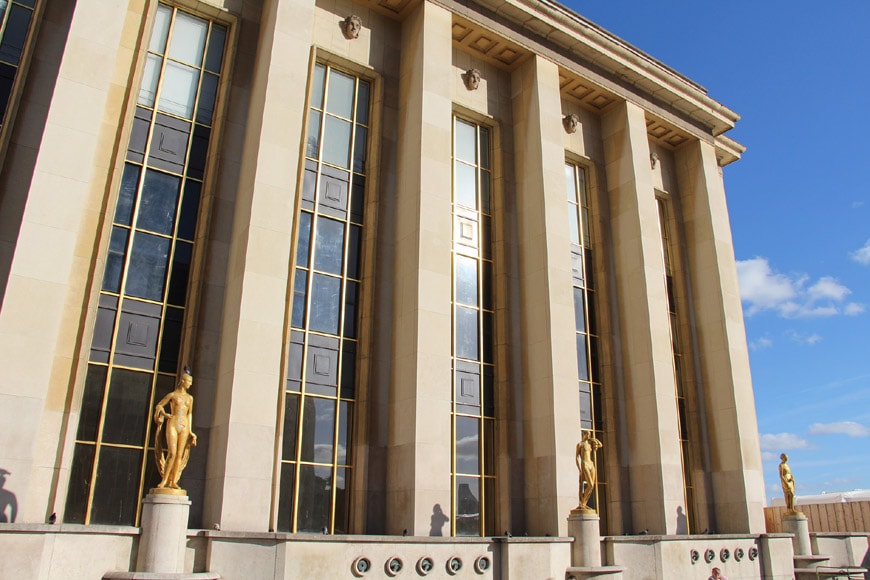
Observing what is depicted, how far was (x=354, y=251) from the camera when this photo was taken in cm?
2217

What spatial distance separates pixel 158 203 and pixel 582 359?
15879mm

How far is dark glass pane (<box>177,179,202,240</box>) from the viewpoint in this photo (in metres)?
19.5

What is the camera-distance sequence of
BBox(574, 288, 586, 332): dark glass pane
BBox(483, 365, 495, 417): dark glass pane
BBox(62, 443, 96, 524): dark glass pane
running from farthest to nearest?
BBox(574, 288, 586, 332): dark glass pane, BBox(483, 365, 495, 417): dark glass pane, BBox(62, 443, 96, 524): dark glass pane

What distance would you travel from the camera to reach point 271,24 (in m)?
21.0

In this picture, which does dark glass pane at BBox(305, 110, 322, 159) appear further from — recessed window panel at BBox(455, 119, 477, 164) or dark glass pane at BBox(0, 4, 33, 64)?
dark glass pane at BBox(0, 4, 33, 64)

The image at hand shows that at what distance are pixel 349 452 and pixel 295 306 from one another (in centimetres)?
451

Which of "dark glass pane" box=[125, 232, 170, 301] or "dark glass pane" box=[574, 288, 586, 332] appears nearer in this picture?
"dark glass pane" box=[125, 232, 170, 301]

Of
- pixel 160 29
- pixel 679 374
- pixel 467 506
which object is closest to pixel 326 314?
pixel 467 506

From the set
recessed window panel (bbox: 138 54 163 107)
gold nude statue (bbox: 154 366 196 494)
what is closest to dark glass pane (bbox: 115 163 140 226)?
recessed window panel (bbox: 138 54 163 107)

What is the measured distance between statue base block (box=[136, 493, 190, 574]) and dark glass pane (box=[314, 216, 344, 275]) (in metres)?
9.04

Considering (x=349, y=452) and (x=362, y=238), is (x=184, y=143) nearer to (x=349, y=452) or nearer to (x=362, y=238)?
(x=362, y=238)

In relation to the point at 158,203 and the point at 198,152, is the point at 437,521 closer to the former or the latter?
the point at 158,203

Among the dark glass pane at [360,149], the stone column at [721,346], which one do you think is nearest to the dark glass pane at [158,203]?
the dark glass pane at [360,149]

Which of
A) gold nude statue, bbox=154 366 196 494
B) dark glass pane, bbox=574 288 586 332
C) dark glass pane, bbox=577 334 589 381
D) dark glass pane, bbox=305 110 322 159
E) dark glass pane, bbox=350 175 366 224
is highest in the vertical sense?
dark glass pane, bbox=305 110 322 159
